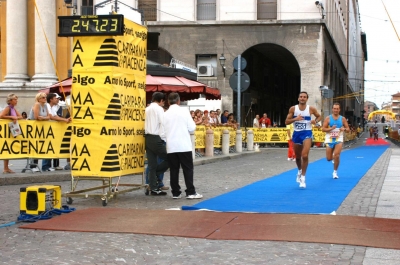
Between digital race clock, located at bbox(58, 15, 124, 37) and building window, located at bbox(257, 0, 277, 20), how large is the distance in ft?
107

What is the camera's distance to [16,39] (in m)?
33.1

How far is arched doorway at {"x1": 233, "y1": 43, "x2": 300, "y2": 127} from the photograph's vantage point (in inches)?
1891

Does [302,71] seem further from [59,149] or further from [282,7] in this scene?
[59,149]

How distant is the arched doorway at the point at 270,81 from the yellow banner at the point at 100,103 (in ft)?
102

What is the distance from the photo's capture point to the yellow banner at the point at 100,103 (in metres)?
11.0

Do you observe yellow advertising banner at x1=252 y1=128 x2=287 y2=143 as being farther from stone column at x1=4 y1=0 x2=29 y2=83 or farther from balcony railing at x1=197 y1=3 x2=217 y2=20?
stone column at x1=4 y1=0 x2=29 y2=83

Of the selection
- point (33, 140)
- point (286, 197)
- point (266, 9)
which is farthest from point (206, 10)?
point (286, 197)

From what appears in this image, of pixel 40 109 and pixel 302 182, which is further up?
pixel 40 109

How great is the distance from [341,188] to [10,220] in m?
6.82

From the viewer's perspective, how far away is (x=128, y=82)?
11.5m

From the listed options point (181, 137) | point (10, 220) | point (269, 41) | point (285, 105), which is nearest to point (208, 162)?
point (181, 137)

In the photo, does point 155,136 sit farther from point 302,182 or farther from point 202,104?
point 202,104

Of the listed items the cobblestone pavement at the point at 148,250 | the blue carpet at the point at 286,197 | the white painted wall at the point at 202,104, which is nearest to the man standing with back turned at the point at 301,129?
the blue carpet at the point at 286,197

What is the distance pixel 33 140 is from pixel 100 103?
13.3 feet
